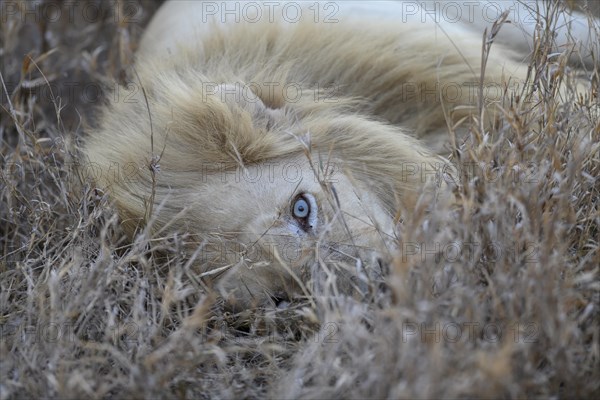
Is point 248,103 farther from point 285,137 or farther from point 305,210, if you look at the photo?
point 305,210

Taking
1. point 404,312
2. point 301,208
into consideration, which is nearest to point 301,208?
point 301,208

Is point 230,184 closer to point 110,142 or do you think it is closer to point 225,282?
point 225,282

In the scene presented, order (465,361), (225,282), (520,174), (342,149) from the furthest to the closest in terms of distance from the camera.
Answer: (342,149)
(225,282)
(520,174)
(465,361)

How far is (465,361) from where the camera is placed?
1803 millimetres

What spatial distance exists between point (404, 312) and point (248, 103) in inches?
50.6

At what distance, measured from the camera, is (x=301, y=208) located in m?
2.66

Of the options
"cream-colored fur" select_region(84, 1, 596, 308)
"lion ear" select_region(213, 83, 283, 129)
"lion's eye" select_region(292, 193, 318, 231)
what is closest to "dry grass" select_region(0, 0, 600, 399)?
"cream-colored fur" select_region(84, 1, 596, 308)

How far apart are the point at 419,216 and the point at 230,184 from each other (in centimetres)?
87

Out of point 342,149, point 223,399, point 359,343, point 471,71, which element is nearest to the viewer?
point 359,343

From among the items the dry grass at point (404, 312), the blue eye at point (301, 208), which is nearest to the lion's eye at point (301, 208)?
the blue eye at point (301, 208)

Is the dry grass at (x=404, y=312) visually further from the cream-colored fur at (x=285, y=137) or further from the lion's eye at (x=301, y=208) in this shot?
the lion's eye at (x=301, y=208)

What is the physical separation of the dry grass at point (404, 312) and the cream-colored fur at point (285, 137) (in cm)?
12

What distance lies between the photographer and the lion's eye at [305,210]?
263 centimetres

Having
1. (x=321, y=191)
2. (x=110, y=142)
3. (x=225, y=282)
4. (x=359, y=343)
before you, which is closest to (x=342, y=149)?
(x=321, y=191)
